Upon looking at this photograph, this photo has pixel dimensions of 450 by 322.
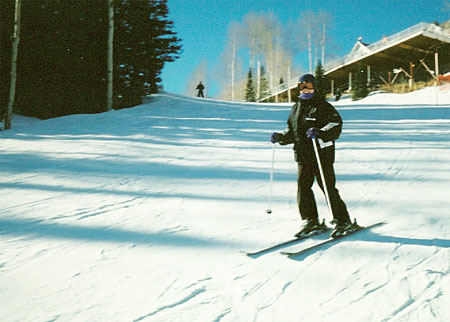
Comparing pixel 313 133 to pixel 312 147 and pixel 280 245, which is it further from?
pixel 280 245

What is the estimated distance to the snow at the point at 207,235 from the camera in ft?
8.40

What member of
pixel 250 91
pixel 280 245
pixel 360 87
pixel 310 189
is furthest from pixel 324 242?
pixel 250 91

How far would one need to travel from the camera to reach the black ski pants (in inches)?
147

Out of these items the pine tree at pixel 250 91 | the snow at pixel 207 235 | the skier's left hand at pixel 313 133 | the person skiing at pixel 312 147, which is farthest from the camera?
the pine tree at pixel 250 91

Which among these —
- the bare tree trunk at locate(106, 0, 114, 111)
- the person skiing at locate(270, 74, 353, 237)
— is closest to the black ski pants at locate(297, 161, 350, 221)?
the person skiing at locate(270, 74, 353, 237)

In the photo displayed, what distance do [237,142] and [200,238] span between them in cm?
574

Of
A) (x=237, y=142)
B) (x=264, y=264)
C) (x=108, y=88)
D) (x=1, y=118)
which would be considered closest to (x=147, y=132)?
(x=237, y=142)

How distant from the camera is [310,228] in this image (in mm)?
3879

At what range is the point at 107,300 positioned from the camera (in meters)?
2.64

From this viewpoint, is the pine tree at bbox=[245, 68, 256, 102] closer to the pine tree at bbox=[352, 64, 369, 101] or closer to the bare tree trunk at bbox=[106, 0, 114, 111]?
the pine tree at bbox=[352, 64, 369, 101]

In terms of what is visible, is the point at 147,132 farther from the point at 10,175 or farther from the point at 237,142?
the point at 10,175

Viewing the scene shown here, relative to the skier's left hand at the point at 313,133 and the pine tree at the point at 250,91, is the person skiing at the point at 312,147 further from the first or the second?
the pine tree at the point at 250,91

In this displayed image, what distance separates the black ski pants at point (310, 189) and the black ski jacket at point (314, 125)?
3.0 inches

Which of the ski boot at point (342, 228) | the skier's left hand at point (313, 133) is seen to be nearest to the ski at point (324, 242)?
the ski boot at point (342, 228)
